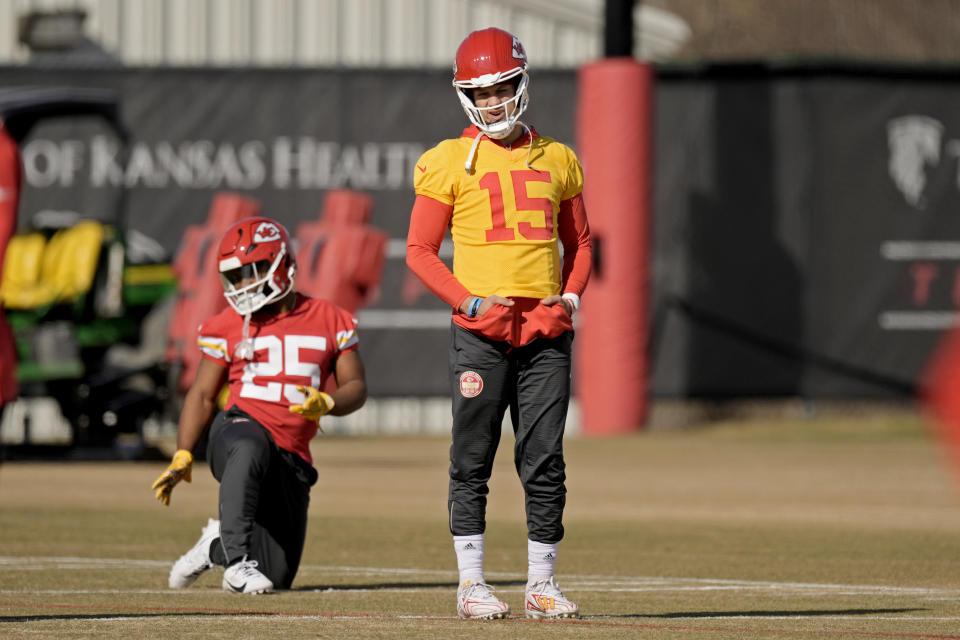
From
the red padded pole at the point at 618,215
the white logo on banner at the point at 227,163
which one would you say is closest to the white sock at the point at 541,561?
the red padded pole at the point at 618,215

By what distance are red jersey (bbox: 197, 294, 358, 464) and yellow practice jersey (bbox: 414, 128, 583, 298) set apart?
4.78ft

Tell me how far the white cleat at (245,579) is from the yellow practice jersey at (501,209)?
168 centimetres

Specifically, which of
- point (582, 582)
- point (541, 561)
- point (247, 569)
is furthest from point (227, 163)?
point (541, 561)

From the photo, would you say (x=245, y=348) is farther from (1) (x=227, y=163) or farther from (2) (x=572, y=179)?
(1) (x=227, y=163)

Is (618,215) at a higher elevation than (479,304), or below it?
below

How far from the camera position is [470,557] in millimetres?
6902

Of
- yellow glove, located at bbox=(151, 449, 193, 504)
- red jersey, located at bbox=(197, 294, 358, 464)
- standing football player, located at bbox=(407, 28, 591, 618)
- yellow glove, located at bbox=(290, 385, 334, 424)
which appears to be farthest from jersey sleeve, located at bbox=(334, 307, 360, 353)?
standing football player, located at bbox=(407, 28, 591, 618)

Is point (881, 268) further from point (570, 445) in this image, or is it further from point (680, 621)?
point (680, 621)

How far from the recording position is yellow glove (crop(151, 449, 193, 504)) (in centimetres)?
777

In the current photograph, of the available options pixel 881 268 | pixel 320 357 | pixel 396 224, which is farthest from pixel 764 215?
→ pixel 320 357

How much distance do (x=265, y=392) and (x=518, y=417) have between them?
171cm

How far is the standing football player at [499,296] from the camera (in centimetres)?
686

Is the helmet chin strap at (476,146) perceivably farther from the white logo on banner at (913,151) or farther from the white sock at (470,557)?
the white logo on banner at (913,151)

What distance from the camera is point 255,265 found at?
27.5ft
